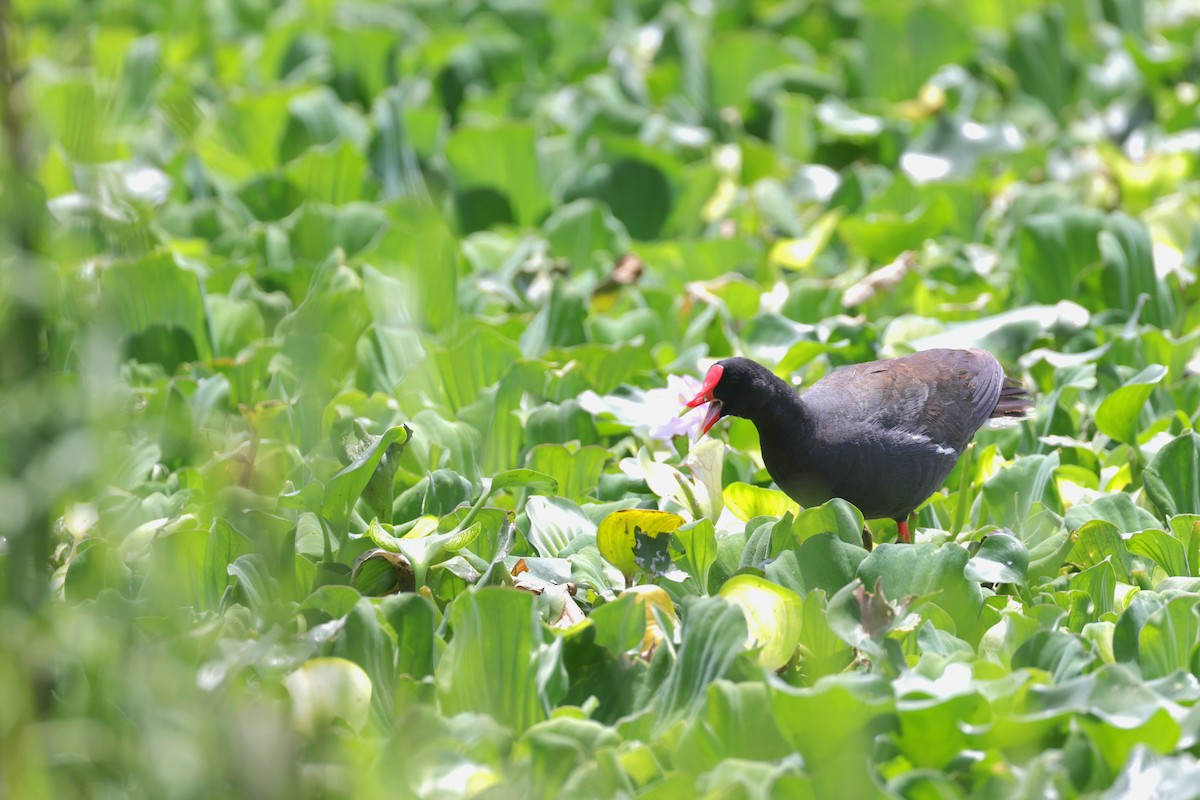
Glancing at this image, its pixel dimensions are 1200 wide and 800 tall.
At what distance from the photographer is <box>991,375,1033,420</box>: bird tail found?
3.09 metres

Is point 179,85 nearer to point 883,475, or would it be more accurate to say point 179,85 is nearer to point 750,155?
point 750,155

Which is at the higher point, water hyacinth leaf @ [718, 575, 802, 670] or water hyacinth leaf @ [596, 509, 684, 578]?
water hyacinth leaf @ [718, 575, 802, 670]

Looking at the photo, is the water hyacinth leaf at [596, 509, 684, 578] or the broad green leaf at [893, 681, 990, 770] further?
the water hyacinth leaf at [596, 509, 684, 578]

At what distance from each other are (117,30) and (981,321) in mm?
3517

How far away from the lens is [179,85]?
473 centimetres

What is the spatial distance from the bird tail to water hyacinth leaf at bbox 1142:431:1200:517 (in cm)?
38

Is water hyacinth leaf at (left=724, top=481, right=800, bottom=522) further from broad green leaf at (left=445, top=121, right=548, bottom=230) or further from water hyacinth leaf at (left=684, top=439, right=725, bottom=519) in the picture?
broad green leaf at (left=445, top=121, right=548, bottom=230)

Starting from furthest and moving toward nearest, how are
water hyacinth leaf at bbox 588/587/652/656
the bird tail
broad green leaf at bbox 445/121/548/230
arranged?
broad green leaf at bbox 445/121/548/230, the bird tail, water hyacinth leaf at bbox 588/587/652/656

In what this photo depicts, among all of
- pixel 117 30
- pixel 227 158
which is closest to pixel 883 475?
pixel 227 158

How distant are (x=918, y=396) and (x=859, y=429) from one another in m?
0.17

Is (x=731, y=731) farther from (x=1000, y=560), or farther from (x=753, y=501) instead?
(x=753, y=501)

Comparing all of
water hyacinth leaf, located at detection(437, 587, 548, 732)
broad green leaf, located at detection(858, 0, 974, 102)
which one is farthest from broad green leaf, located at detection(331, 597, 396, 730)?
broad green leaf, located at detection(858, 0, 974, 102)

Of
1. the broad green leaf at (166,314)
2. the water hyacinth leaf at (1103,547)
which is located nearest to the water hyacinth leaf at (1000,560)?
the water hyacinth leaf at (1103,547)

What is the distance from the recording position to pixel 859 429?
2.87 metres
